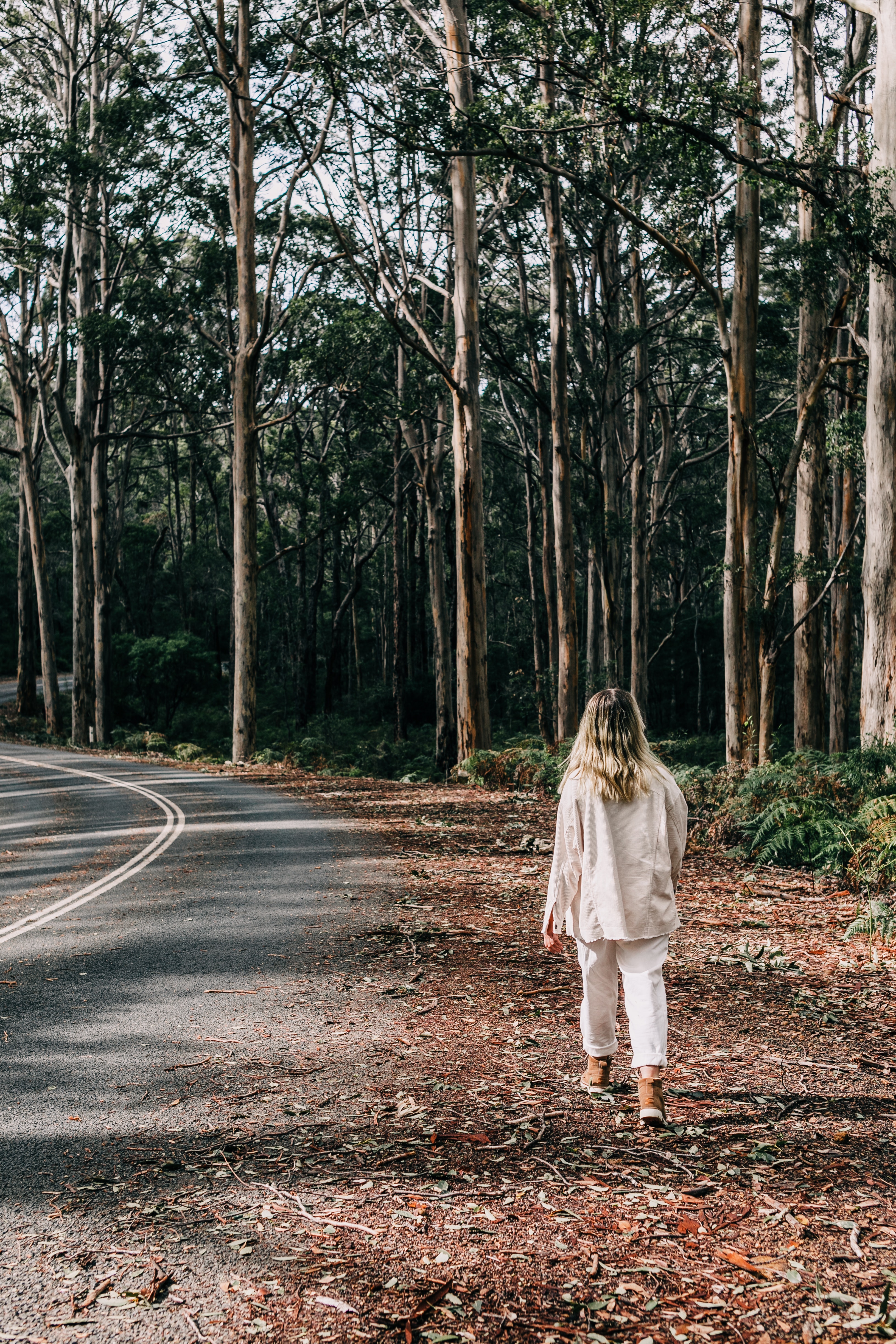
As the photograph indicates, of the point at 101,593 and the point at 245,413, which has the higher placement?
the point at 245,413

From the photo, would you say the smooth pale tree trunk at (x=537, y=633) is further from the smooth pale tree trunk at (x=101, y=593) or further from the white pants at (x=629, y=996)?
the white pants at (x=629, y=996)

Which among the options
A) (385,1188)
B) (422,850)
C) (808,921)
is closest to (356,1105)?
(385,1188)

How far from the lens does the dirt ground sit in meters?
3.13

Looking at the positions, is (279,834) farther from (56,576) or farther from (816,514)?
(56,576)

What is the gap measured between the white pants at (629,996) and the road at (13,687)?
4138 centimetres

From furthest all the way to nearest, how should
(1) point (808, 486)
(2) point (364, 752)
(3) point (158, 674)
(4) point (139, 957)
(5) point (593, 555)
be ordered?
(3) point (158, 674) < (2) point (364, 752) < (5) point (593, 555) < (1) point (808, 486) < (4) point (139, 957)

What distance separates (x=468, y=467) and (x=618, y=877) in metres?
14.6

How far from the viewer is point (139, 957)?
724 centimetres

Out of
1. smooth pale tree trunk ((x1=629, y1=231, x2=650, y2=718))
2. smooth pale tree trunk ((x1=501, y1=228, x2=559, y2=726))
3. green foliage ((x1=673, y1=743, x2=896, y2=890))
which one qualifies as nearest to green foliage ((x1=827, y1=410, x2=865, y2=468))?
green foliage ((x1=673, y1=743, x2=896, y2=890))

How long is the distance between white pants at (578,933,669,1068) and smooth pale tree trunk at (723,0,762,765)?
11668 mm

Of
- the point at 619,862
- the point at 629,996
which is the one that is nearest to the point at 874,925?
the point at 629,996

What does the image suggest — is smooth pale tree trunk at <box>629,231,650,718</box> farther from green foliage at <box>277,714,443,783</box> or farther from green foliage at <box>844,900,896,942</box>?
green foliage at <box>844,900,896,942</box>

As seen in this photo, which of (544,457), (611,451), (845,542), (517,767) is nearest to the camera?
(517,767)

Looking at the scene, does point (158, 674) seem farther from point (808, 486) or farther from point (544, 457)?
point (808, 486)
